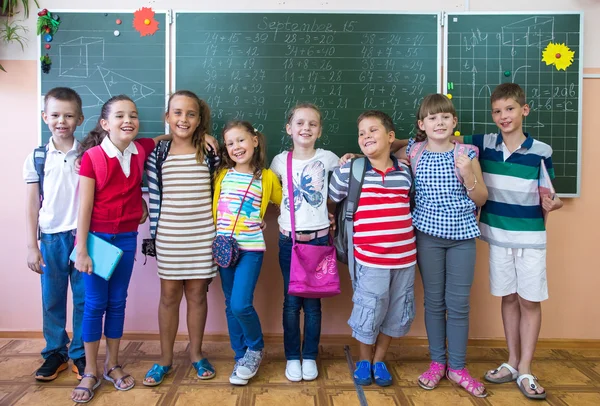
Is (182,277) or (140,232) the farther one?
(140,232)

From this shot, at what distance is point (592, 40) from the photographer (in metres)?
2.41

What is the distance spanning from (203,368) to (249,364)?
0.25 metres

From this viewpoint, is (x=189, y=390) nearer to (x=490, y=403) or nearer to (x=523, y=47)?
(x=490, y=403)

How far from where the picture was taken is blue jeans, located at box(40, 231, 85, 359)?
2041 millimetres

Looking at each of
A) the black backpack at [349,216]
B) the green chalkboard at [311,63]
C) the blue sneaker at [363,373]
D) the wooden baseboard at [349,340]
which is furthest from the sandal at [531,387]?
the green chalkboard at [311,63]

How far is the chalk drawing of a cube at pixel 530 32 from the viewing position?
2385 mm

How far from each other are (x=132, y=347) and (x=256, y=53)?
1867 mm

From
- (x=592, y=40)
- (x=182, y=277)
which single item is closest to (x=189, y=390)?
(x=182, y=277)

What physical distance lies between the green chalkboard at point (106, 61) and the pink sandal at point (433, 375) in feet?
6.66

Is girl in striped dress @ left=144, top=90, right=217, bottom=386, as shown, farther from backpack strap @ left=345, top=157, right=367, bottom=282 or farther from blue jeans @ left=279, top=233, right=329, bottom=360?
backpack strap @ left=345, top=157, right=367, bottom=282

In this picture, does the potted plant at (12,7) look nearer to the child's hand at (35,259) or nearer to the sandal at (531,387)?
the child's hand at (35,259)

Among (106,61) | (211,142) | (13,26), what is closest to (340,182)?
(211,142)

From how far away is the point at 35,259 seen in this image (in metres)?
2.05

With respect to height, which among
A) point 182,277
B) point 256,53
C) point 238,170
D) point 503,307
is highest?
point 256,53
